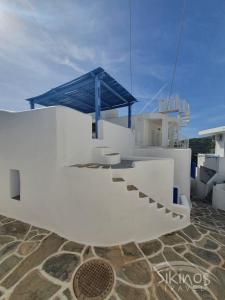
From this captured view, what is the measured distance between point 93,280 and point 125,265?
2.89 feet

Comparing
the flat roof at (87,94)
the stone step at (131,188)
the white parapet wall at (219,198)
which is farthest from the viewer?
the white parapet wall at (219,198)

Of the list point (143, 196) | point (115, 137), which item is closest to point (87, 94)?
point (115, 137)

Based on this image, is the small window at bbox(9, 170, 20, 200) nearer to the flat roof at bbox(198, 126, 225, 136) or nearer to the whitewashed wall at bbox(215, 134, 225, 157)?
the flat roof at bbox(198, 126, 225, 136)

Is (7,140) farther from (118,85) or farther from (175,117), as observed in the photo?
(175,117)

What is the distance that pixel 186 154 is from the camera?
8.28 metres

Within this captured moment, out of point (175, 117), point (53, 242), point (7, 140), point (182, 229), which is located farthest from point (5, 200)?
point (175, 117)

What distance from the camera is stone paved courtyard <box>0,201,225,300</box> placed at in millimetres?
2873

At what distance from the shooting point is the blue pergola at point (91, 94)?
7.12 metres

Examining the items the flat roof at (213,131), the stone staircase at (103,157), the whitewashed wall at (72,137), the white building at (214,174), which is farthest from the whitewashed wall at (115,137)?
the flat roof at (213,131)

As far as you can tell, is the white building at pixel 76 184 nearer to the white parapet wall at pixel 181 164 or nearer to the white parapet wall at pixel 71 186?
the white parapet wall at pixel 71 186

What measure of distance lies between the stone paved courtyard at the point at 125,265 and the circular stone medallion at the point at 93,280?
126mm

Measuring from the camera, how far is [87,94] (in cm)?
897

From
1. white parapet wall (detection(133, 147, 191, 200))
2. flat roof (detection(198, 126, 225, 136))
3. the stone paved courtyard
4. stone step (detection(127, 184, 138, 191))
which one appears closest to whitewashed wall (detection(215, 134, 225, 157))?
flat roof (detection(198, 126, 225, 136))

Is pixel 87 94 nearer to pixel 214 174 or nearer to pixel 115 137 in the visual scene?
pixel 115 137
